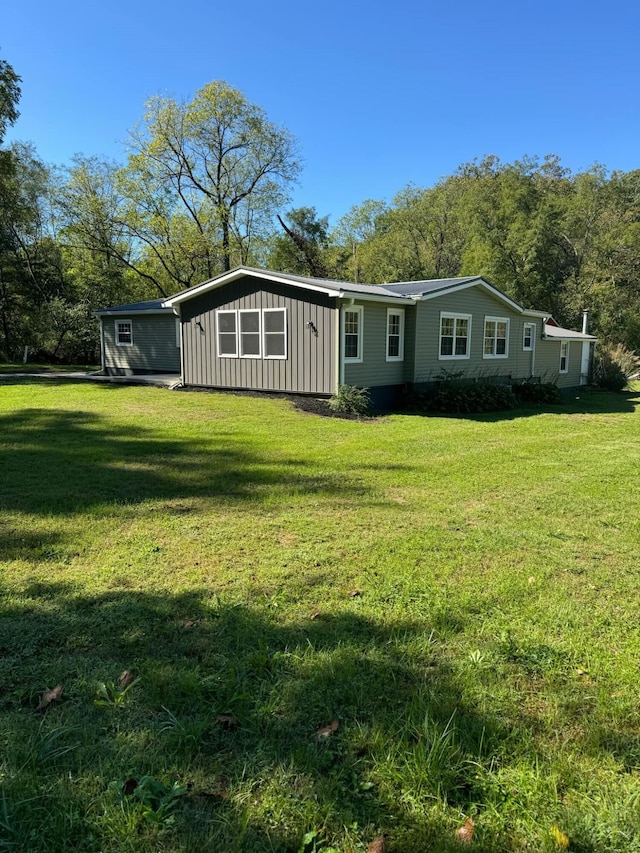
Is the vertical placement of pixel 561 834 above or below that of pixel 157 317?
below

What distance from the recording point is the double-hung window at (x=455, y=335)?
1580 cm

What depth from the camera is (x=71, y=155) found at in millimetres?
30031

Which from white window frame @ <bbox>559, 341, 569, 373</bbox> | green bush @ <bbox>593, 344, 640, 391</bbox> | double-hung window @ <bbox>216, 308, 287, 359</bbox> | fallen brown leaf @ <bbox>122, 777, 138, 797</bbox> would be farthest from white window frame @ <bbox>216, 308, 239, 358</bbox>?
green bush @ <bbox>593, 344, 640, 391</bbox>

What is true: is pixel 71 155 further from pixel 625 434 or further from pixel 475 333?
pixel 625 434

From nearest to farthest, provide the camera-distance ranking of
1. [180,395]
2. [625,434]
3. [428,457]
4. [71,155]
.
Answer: [428,457]
[625,434]
[180,395]
[71,155]

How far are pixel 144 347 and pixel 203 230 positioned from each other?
12838 mm

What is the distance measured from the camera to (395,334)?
47.8ft

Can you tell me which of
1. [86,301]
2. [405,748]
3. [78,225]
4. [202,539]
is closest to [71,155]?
[78,225]

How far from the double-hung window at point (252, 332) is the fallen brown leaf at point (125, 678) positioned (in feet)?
38.7

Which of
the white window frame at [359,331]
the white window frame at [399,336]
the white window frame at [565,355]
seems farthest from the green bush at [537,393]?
the white window frame at [359,331]

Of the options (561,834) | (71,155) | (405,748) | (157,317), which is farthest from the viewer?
(71,155)

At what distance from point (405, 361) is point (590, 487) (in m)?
9.08

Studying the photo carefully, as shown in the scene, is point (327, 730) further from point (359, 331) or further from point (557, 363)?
point (557, 363)

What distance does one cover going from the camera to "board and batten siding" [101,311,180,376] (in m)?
20.0
